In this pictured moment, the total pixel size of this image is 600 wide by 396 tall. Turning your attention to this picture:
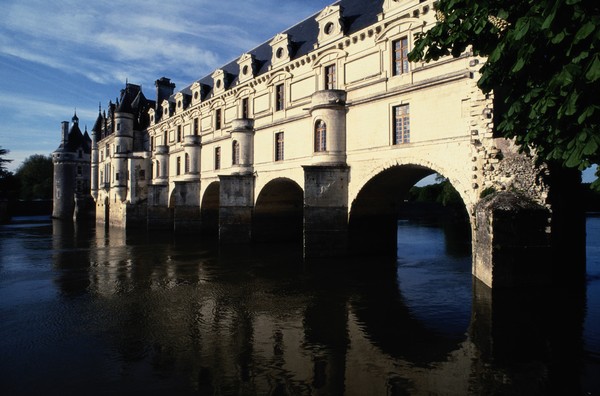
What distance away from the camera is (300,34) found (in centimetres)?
2378

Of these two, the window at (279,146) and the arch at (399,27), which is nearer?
the arch at (399,27)

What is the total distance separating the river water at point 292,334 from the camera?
20.7 ft

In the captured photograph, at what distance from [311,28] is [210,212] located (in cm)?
1606

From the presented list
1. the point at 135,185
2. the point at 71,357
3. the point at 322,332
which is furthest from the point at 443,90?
the point at 135,185

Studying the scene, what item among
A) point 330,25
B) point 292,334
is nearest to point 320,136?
point 330,25

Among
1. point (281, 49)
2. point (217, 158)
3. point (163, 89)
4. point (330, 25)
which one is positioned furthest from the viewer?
point (163, 89)

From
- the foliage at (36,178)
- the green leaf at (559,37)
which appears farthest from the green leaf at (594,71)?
the foliage at (36,178)

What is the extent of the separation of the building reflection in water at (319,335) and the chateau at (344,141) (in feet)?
9.01

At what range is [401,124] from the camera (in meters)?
16.2

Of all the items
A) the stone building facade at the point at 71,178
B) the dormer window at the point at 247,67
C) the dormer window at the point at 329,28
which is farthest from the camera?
the stone building facade at the point at 71,178

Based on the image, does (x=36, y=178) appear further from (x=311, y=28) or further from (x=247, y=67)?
(x=311, y=28)

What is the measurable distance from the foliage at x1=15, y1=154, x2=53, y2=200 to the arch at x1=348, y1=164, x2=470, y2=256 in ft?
262

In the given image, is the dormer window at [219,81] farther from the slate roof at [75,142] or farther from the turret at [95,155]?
the slate roof at [75,142]

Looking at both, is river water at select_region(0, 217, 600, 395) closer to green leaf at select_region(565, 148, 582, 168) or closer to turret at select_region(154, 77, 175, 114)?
green leaf at select_region(565, 148, 582, 168)
